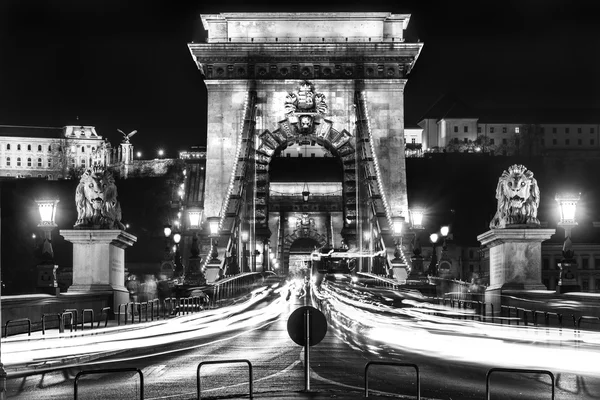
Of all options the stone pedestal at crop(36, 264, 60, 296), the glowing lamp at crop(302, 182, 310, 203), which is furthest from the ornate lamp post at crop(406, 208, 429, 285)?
the glowing lamp at crop(302, 182, 310, 203)

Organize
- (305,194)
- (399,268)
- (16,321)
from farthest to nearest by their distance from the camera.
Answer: (305,194), (399,268), (16,321)

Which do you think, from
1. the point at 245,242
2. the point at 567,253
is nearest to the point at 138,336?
the point at 567,253

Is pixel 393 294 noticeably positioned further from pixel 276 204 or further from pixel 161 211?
pixel 161 211

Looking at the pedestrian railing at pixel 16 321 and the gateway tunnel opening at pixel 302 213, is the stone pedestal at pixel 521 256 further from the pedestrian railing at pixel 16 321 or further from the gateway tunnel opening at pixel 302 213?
the gateway tunnel opening at pixel 302 213

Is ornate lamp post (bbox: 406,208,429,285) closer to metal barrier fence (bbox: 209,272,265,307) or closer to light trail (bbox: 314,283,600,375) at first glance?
metal barrier fence (bbox: 209,272,265,307)

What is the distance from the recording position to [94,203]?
33312mm

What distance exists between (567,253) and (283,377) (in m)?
15.8

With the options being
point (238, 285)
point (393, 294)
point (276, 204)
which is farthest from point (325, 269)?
point (276, 204)

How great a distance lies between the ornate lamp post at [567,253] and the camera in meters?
31.6

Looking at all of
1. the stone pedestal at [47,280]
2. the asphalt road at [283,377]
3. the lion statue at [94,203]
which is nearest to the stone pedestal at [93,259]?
the lion statue at [94,203]

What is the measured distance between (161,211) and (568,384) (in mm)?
131636

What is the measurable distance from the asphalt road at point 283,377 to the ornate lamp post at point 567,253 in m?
9.71

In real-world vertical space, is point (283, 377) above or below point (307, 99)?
below

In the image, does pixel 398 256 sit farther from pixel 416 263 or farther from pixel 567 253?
pixel 567 253
